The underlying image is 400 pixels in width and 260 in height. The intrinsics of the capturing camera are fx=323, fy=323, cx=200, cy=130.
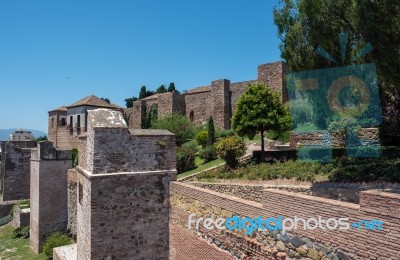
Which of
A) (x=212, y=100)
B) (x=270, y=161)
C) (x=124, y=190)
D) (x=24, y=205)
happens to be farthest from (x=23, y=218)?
(x=212, y=100)

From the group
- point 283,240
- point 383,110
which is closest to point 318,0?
point 283,240

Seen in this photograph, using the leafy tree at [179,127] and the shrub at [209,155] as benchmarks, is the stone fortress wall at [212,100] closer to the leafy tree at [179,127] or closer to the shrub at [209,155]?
the leafy tree at [179,127]

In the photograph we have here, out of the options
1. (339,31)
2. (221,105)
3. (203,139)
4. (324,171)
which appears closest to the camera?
(339,31)

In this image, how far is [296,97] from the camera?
21672 millimetres

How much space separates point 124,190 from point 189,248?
83.9 inches

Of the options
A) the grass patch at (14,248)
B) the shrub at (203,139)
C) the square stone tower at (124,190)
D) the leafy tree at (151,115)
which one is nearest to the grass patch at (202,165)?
the shrub at (203,139)

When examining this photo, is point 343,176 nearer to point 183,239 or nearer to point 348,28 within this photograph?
point 348,28

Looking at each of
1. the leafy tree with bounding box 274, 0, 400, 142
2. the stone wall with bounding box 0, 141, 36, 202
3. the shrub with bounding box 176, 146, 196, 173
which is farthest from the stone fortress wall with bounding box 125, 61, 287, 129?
the stone wall with bounding box 0, 141, 36, 202

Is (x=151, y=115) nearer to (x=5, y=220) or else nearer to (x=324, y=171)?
(x=5, y=220)

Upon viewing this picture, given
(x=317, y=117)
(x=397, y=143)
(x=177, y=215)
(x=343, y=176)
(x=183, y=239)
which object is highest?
(x=317, y=117)

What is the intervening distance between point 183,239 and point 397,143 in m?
11.9

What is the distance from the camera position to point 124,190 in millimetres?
8062
